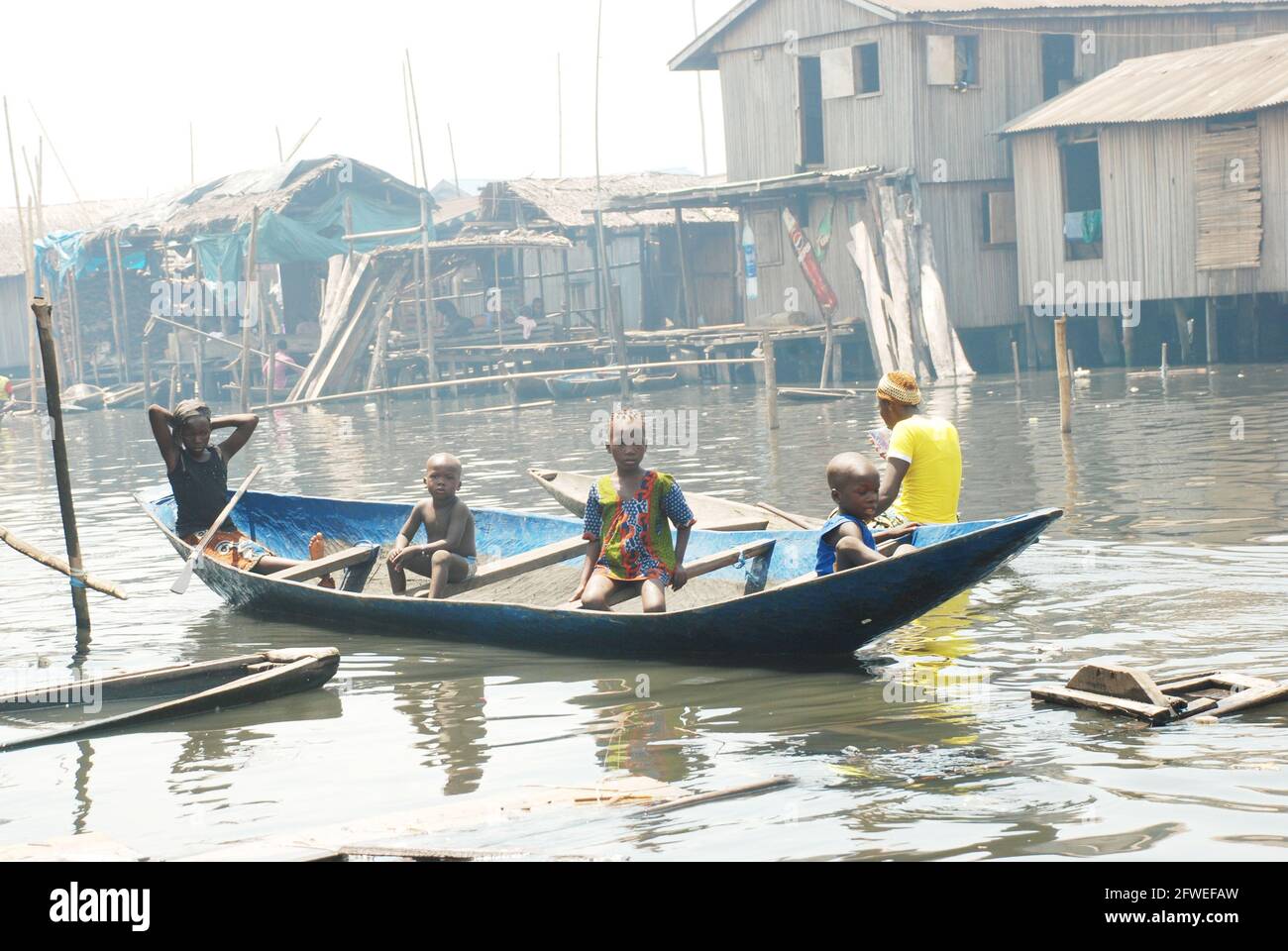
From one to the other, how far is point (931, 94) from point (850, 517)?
20.5m

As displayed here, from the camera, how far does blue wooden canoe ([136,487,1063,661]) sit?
695 cm

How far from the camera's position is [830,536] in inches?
285

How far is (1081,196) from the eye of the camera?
90.6ft

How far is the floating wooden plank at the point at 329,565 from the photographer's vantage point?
9414 mm

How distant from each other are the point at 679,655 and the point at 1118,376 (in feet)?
61.0

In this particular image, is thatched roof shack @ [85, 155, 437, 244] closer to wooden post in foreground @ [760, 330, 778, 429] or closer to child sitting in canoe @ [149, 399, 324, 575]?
wooden post in foreground @ [760, 330, 778, 429]

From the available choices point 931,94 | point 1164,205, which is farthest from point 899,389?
point 931,94

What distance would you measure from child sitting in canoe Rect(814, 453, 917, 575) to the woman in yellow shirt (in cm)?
91

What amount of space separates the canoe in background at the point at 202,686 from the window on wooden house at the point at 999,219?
71.4 ft

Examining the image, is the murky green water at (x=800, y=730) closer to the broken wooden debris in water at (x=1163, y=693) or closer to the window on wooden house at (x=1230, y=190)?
the broken wooden debris in water at (x=1163, y=693)

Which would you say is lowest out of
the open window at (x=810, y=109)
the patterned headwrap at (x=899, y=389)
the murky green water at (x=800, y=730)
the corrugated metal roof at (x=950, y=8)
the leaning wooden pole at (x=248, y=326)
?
the murky green water at (x=800, y=730)

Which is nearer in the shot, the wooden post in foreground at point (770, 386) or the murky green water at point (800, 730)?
the murky green water at point (800, 730)

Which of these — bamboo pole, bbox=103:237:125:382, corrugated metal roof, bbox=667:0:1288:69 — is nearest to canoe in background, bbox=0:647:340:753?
corrugated metal roof, bbox=667:0:1288:69

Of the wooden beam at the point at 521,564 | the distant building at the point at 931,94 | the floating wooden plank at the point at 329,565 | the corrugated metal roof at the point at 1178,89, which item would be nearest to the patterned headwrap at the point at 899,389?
the wooden beam at the point at 521,564
